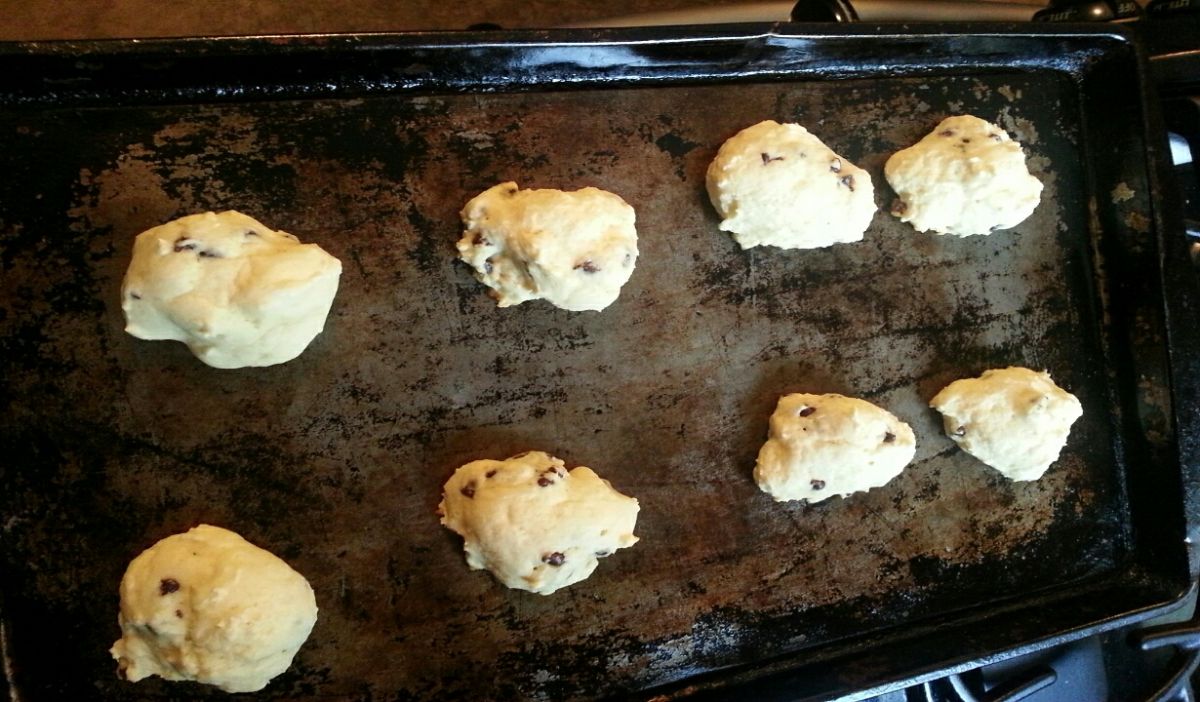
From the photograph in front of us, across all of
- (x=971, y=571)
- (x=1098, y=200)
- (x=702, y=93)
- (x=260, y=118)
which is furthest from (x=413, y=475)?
(x=1098, y=200)

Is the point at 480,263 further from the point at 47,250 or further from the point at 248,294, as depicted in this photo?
the point at 47,250

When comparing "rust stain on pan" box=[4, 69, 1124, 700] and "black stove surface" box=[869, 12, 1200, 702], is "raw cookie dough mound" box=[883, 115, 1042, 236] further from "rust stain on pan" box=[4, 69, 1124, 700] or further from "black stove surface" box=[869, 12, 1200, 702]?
"black stove surface" box=[869, 12, 1200, 702]

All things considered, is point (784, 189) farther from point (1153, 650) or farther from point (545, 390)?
point (1153, 650)

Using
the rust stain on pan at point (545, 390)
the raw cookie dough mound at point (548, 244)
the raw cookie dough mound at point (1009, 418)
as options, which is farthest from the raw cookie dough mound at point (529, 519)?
the raw cookie dough mound at point (1009, 418)

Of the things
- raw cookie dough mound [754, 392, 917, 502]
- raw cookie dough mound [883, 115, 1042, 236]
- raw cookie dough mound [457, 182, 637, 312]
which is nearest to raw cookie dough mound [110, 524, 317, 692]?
raw cookie dough mound [457, 182, 637, 312]

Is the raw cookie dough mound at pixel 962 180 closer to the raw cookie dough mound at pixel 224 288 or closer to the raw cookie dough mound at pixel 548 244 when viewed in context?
the raw cookie dough mound at pixel 548 244

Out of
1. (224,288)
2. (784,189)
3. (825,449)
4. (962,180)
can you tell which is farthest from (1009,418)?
(224,288)
